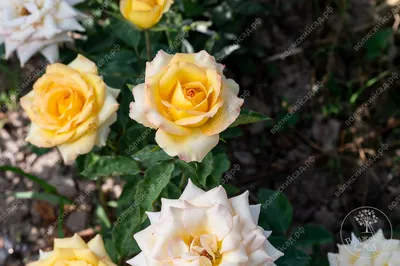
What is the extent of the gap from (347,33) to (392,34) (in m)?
0.19

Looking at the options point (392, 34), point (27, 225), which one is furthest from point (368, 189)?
point (27, 225)

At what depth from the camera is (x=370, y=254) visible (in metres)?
1.21

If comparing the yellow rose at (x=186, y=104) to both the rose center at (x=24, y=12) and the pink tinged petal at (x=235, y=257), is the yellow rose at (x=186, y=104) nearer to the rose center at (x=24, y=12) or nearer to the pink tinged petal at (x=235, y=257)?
A: the pink tinged petal at (x=235, y=257)

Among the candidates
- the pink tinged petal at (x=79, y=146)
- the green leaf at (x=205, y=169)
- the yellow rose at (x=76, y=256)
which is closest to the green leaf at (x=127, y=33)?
the pink tinged petal at (x=79, y=146)

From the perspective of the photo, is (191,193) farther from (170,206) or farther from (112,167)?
(112,167)

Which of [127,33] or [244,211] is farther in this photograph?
[127,33]

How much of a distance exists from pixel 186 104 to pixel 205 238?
252mm

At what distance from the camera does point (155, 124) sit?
1.01m

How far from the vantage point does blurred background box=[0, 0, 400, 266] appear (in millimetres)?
2016

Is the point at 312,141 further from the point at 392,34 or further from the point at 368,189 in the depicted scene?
the point at 392,34

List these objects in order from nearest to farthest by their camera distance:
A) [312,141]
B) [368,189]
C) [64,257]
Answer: [64,257] < [368,189] < [312,141]
